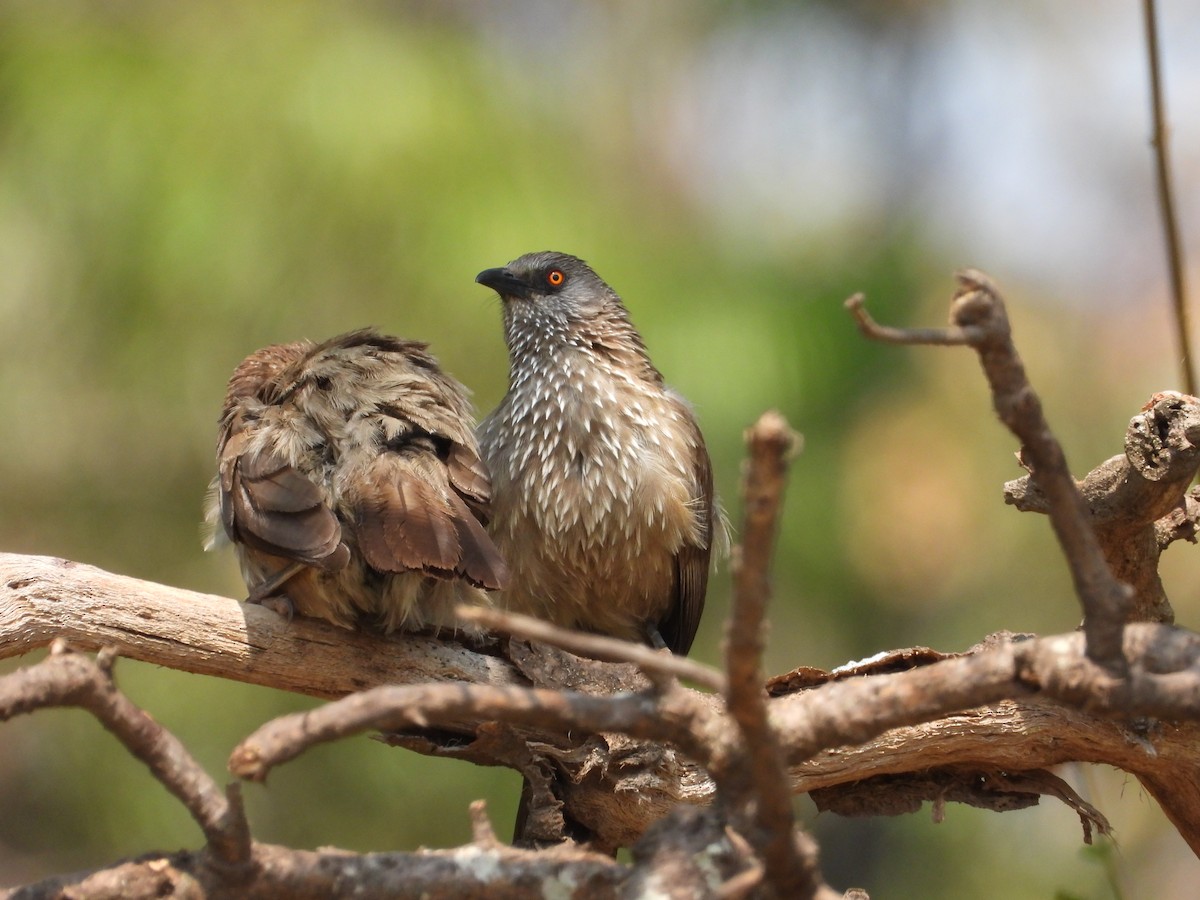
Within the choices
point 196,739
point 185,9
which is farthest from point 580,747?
point 185,9

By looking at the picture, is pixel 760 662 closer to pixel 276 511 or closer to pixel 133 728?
pixel 133 728

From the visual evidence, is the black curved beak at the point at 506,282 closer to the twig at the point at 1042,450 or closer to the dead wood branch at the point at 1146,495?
the dead wood branch at the point at 1146,495

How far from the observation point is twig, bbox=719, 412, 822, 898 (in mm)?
1609

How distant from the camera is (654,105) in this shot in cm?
1080

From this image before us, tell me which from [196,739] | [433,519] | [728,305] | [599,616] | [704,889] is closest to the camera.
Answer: [704,889]

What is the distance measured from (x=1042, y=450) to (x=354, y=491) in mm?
1942

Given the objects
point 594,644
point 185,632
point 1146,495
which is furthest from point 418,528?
point 1146,495

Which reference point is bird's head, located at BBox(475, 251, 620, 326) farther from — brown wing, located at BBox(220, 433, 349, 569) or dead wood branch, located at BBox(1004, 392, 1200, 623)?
dead wood branch, located at BBox(1004, 392, 1200, 623)

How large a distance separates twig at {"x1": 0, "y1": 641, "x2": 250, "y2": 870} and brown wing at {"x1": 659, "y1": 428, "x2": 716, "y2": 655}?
2607mm

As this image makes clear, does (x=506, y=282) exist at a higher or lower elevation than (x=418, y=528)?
higher

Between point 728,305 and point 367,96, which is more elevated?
point 367,96

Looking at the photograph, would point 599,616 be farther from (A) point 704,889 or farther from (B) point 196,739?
(B) point 196,739

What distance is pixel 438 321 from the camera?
7.61m

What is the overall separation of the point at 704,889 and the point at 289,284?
6.38m
